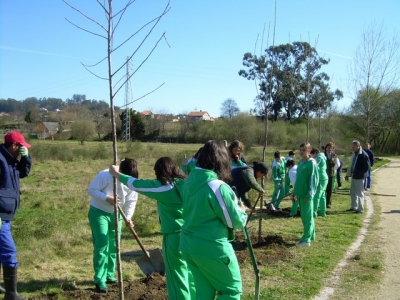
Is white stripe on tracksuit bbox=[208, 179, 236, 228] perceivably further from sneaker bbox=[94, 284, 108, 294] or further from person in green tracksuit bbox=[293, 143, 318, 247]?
person in green tracksuit bbox=[293, 143, 318, 247]

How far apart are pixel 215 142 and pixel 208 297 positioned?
1306 mm

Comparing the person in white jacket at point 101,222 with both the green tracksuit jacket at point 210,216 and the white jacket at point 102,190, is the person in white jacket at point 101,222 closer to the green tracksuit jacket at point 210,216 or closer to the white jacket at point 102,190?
the white jacket at point 102,190

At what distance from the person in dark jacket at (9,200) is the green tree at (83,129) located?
146 feet

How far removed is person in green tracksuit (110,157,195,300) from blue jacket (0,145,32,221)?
1.47 meters

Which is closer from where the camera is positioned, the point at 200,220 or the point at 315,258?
the point at 200,220

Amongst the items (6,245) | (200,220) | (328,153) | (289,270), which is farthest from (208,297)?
(328,153)

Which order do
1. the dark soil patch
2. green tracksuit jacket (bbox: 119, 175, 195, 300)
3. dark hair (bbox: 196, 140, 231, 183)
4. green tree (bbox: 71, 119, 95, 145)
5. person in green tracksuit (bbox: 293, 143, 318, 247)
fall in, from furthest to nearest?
green tree (bbox: 71, 119, 95, 145)
person in green tracksuit (bbox: 293, 143, 318, 247)
the dark soil patch
green tracksuit jacket (bbox: 119, 175, 195, 300)
dark hair (bbox: 196, 140, 231, 183)

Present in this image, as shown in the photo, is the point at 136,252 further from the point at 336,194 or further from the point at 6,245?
the point at 336,194

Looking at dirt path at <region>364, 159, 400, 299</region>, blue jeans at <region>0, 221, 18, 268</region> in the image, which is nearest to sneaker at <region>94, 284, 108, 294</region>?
blue jeans at <region>0, 221, 18, 268</region>

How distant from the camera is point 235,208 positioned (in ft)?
11.0

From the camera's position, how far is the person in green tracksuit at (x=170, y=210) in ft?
13.4

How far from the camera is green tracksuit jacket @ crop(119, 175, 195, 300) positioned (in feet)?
13.3

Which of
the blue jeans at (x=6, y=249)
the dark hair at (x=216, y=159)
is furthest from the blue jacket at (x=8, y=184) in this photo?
the dark hair at (x=216, y=159)

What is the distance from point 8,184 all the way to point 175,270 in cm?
223
